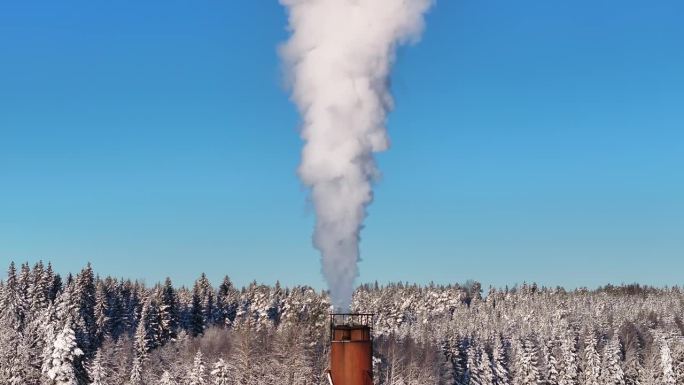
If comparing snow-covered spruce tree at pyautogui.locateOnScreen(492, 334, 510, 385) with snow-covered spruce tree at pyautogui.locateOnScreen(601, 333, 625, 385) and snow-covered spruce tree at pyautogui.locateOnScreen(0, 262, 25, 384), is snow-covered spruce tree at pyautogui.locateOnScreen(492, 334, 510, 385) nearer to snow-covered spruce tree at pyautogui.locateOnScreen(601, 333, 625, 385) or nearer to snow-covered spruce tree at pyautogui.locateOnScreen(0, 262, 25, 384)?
snow-covered spruce tree at pyautogui.locateOnScreen(601, 333, 625, 385)

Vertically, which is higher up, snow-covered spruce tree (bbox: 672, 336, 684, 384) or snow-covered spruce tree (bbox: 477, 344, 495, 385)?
snow-covered spruce tree (bbox: 672, 336, 684, 384)

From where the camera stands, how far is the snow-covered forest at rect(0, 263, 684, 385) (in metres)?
64.4

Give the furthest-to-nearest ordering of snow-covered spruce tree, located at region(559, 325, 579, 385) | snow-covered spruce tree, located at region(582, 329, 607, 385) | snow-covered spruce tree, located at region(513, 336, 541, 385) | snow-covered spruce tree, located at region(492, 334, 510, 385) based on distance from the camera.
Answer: snow-covered spruce tree, located at region(582, 329, 607, 385)
snow-covered spruce tree, located at region(559, 325, 579, 385)
snow-covered spruce tree, located at region(513, 336, 541, 385)
snow-covered spruce tree, located at region(492, 334, 510, 385)

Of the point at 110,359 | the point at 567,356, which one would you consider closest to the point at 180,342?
the point at 110,359

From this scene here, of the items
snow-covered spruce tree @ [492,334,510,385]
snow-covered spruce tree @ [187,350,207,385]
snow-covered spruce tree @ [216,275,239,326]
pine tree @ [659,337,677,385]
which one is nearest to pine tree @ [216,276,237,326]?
snow-covered spruce tree @ [216,275,239,326]

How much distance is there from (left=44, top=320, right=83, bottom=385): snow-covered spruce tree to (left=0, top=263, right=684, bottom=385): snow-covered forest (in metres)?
0.07

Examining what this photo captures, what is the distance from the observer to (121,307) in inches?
4299

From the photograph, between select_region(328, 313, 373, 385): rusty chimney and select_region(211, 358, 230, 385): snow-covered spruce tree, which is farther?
select_region(211, 358, 230, 385): snow-covered spruce tree

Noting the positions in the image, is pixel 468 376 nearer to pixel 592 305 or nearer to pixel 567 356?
pixel 567 356

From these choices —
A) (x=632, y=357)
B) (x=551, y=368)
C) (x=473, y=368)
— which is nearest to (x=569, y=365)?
(x=551, y=368)

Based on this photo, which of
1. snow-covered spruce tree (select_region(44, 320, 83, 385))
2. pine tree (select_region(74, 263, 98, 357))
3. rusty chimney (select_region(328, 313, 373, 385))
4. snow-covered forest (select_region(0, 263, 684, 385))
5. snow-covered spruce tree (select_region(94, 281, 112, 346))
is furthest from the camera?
snow-covered spruce tree (select_region(94, 281, 112, 346))

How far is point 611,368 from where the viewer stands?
92938 millimetres

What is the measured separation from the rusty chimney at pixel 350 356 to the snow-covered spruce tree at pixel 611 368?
216 ft

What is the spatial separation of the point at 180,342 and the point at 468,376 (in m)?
32.5
